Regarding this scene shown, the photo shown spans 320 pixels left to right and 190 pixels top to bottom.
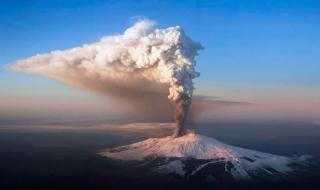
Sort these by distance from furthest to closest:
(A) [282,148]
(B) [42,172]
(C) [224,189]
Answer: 1. (A) [282,148]
2. (B) [42,172]
3. (C) [224,189]

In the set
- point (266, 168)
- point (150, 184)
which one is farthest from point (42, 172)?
point (266, 168)

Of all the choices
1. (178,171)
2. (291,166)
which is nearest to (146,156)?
(178,171)

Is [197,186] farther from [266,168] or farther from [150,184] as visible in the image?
[266,168]

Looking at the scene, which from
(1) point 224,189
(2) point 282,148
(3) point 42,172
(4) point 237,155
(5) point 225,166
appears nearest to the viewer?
(1) point 224,189

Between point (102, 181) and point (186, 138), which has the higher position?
point (186, 138)

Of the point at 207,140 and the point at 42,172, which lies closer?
the point at 42,172

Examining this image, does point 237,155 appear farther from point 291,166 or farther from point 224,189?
point 224,189
